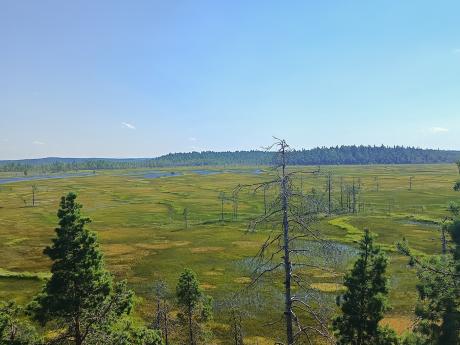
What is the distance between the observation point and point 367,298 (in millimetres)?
23859

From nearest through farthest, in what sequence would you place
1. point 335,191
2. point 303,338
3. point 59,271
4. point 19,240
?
point 59,271 < point 303,338 < point 19,240 < point 335,191

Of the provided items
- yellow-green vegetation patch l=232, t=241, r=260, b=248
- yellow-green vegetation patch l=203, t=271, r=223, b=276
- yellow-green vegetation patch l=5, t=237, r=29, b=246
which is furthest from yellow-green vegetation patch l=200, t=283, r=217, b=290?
yellow-green vegetation patch l=5, t=237, r=29, b=246

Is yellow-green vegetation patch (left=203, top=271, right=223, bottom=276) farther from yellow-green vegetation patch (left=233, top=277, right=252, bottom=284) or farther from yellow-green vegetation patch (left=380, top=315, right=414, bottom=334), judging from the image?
yellow-green vegetation patch (left=380, top=315, right=414, bottom=334)

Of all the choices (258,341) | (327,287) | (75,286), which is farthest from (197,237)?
(75,286)

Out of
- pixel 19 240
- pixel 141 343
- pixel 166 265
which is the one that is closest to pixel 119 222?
pixel 19 240

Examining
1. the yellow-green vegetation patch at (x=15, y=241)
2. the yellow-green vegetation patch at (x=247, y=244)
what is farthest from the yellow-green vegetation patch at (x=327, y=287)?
the yellow-green vegetation patch at (x=15, y=241)

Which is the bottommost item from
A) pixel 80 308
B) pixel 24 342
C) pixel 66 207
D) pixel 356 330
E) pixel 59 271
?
pixel 356 330

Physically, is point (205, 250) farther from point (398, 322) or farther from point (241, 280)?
point (398, 322)

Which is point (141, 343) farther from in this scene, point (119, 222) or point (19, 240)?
point (119, 222)

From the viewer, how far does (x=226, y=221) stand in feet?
380

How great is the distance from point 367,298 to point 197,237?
74.6 meters

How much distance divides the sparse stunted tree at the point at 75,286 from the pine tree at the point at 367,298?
12808mm

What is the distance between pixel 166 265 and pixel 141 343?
52.6 metres

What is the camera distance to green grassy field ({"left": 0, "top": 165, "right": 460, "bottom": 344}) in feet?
192
